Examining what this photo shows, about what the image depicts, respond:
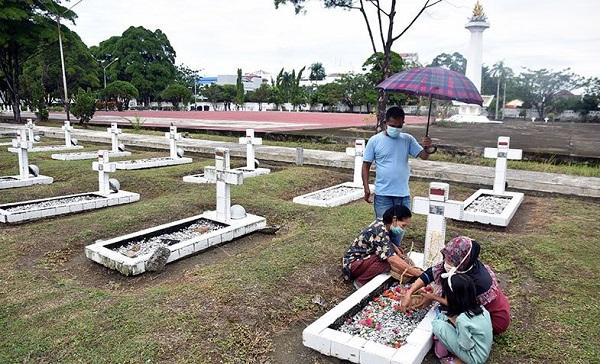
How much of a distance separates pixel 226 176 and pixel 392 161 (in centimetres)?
234

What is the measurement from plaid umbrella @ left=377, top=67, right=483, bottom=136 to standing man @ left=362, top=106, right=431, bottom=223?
1.41 feet

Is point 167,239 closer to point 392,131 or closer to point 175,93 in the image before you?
point 392,131

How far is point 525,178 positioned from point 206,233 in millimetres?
7195

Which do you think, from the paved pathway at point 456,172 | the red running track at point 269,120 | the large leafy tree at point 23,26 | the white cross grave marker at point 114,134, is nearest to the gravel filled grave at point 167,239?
the paved pathway at point 456,172

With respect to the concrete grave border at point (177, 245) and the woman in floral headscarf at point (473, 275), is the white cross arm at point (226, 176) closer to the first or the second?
the concrete grave border at point (177, 245)

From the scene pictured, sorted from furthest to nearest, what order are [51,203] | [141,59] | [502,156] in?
[141,59]
[502,156]
[51,203]

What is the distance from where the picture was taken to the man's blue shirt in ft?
14.9

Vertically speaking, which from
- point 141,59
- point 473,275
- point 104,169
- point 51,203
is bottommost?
point 51,203

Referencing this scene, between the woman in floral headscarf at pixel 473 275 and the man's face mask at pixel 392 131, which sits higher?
the man's face mask at pixel 392 131

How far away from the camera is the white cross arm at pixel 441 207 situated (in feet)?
14.0

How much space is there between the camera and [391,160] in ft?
14.9

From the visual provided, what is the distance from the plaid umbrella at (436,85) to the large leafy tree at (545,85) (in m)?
66.0

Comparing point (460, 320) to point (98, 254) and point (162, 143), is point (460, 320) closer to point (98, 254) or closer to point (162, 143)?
point (98, 254)

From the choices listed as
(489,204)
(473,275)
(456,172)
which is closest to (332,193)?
(489,204)
